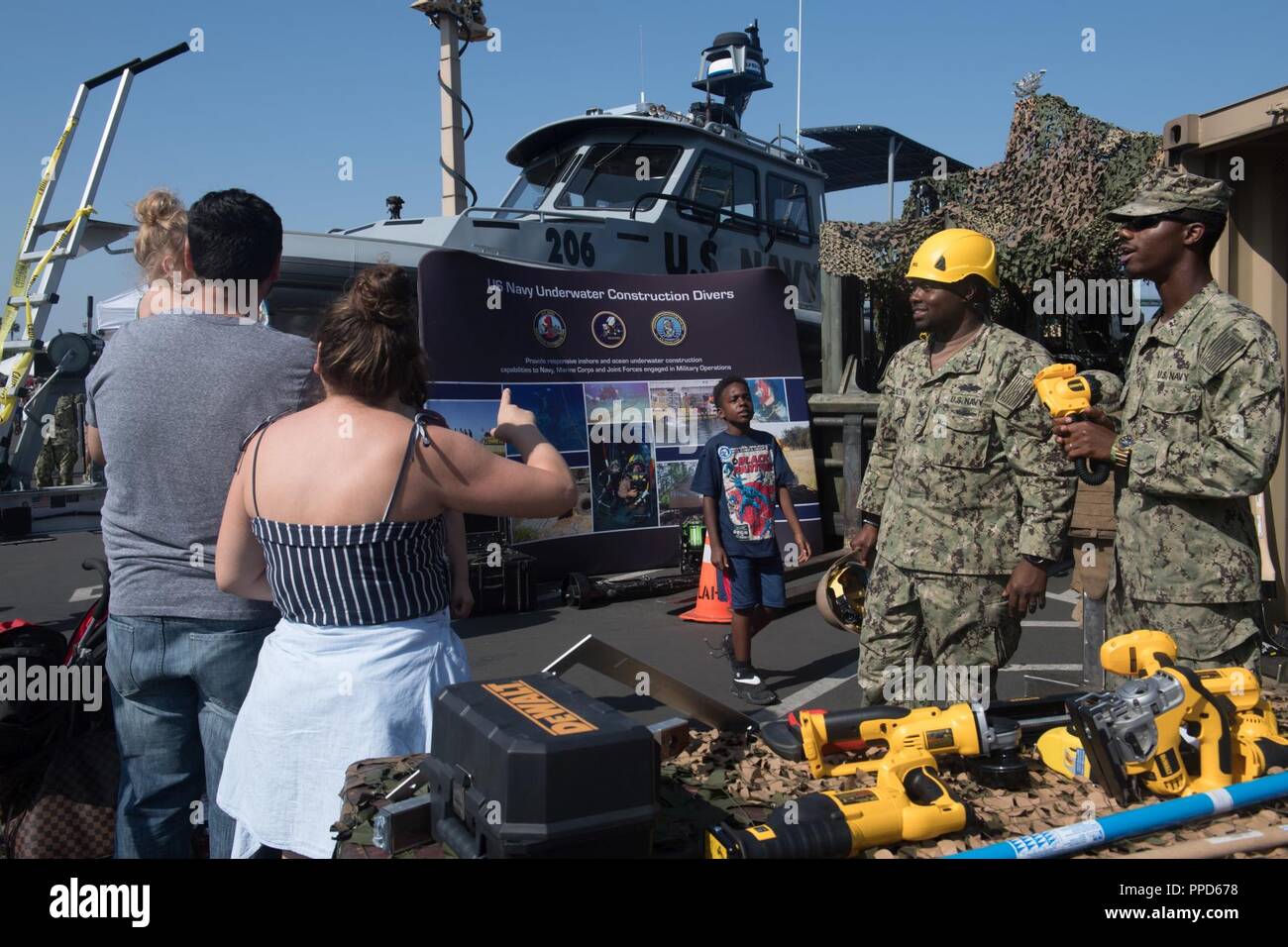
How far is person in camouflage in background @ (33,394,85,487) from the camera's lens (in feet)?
54.6

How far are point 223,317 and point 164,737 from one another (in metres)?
1.14

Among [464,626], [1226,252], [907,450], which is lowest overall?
[464,626]

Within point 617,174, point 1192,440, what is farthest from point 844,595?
point 617,174

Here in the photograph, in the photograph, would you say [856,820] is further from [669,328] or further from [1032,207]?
[1032,207]

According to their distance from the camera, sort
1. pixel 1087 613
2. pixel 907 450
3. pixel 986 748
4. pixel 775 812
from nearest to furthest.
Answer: pixel 775 812
pixel 986 748
pixel 907 450
pixel 1087 613

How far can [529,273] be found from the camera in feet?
27.9

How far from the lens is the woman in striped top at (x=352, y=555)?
214 cm

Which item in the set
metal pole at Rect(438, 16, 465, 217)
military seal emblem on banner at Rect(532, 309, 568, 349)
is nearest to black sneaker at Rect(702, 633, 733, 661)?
military seal emblem on banner at Rect(532, 309, 568, 349)

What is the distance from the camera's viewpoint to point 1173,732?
1.89 meters

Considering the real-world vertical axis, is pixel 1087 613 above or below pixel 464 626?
above

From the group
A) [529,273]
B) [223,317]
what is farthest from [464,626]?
[223,317]

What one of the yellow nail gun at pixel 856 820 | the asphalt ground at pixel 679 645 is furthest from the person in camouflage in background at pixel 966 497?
the asphalt ground at pixel 679 645

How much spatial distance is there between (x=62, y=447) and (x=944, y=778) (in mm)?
18472
